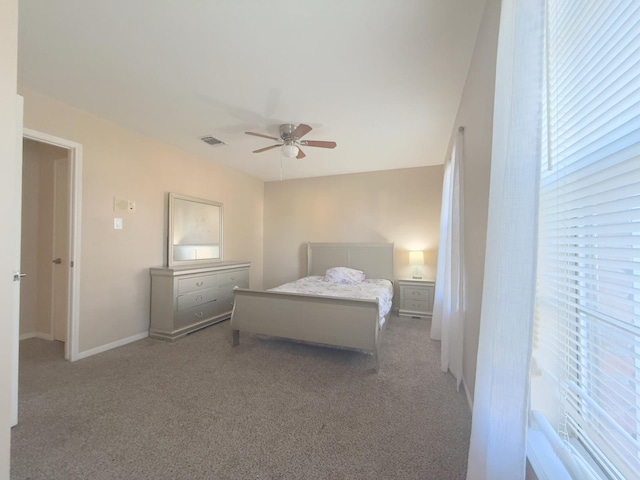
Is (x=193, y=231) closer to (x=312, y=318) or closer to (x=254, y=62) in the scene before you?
(x=312, y=318)

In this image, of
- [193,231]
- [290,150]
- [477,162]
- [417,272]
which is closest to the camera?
[477,162]

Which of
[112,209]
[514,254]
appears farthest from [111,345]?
[514,254]

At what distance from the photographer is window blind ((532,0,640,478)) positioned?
61cm

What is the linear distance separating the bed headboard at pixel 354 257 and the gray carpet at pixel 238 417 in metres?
1.89

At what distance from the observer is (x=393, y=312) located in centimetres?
440

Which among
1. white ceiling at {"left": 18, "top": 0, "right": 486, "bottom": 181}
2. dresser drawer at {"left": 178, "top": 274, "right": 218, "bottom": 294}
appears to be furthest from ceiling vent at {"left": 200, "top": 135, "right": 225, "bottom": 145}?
dresser drawer at {"left": 178, "top": 274, "right": 218, "bottom": 294}

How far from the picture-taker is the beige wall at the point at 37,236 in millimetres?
3217

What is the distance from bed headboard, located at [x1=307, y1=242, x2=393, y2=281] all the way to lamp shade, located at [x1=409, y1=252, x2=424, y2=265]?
0.34 m

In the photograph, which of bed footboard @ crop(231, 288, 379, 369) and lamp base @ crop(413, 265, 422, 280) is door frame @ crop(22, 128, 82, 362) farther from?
lamp base @ crop(413, 265, 422, 280)

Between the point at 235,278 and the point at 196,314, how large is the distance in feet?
2.85

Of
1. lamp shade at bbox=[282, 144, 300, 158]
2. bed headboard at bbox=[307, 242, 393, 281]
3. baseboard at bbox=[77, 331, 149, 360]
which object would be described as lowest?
baseboard at bbox=[77, 331, 149, 360]

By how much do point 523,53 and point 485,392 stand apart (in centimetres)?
118

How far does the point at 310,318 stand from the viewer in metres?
2.65

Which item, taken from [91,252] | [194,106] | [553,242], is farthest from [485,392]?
[91,252]
